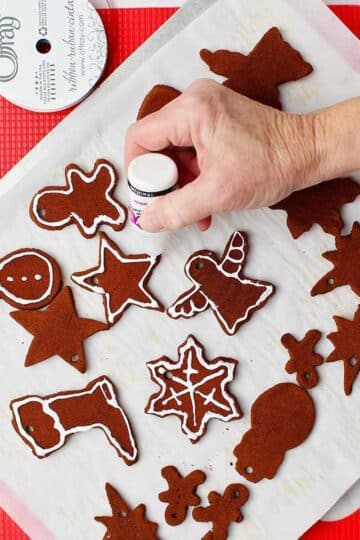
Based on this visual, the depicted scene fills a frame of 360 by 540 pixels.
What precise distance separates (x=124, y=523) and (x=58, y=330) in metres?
0.32

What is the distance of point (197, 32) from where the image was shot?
110cm

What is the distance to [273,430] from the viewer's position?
108 cm

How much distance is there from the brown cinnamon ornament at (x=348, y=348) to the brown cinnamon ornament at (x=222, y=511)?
0.77 ft

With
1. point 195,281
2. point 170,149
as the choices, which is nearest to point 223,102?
point 170,149

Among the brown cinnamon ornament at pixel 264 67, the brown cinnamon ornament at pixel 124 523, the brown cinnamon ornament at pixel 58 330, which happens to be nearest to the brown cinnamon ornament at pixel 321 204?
the brown cinnamon ornament at pixel 264 67

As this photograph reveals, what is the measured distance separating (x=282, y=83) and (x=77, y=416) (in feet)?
2.02

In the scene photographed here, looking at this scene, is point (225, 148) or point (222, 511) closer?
point (225, 148)

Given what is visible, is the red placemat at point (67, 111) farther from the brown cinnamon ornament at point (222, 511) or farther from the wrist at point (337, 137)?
the brown cinnamon ornament at point (222, 511)

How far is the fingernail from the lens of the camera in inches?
37.2

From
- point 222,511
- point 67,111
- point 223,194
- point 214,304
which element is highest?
point 67,111

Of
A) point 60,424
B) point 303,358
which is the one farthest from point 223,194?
point 60,424

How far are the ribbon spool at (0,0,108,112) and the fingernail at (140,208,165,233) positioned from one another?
0.85 ft

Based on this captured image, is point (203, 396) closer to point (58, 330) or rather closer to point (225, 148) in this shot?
point (58, 330)

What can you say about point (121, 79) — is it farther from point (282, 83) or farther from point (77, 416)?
point (77, 416)
